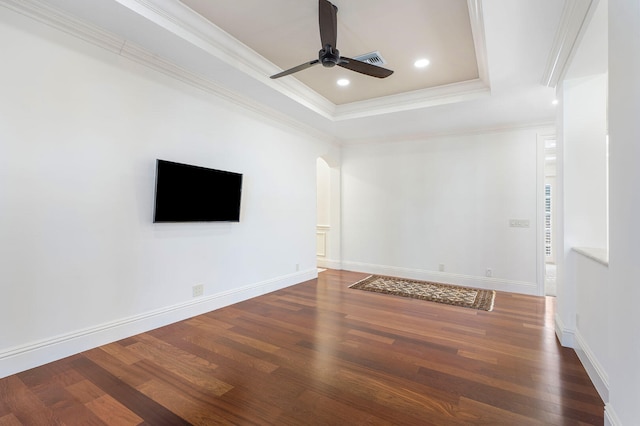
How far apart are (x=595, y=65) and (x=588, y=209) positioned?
1.25 meters

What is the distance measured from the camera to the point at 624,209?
4.63ft

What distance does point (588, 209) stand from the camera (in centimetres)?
277

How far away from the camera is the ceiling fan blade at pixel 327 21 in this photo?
93.4 inches

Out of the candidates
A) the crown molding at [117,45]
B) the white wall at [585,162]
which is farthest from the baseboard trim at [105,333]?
the white wall at [585,162]

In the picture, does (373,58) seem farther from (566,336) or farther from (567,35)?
(566,336)

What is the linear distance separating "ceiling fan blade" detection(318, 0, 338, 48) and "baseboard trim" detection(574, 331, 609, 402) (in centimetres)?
319

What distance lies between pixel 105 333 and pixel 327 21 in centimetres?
334

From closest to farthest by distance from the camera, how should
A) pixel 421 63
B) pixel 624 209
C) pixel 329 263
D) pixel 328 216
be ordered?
pixel 624 209 < pixel 421 63 < pixel 329 263 < pixel 328 216

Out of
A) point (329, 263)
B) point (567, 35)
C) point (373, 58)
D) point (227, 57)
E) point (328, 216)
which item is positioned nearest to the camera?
point (567, 35)

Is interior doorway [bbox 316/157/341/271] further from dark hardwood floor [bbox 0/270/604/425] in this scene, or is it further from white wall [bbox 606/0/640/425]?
white wall [bbox 606/0/640/425]

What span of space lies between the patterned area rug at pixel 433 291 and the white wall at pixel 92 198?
2.30 m

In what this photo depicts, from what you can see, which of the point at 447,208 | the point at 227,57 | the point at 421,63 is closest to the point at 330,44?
the point at 227,57

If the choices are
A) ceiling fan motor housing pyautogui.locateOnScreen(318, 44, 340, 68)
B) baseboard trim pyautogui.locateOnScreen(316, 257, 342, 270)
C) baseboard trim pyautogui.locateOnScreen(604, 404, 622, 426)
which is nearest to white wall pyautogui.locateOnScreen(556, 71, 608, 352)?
baseboard trim pyautogui.locateOnScreen(604, 404, 622, 426)

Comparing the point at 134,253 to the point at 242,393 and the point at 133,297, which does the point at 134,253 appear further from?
the point at 242,393
